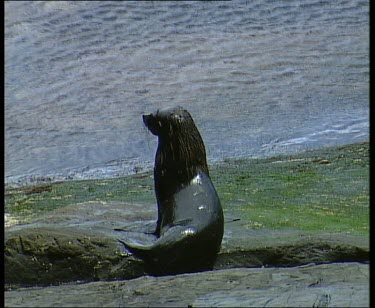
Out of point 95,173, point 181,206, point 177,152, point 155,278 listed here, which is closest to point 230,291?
point 155,278

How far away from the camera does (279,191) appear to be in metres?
6.81

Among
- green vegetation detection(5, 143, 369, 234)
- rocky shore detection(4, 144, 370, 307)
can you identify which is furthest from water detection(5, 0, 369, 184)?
rocky shore detection(4, 144, 370, 307)

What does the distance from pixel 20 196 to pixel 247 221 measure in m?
2.51

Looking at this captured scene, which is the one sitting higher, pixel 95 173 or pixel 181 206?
pixel 181 206

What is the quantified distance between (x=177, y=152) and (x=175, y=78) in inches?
208

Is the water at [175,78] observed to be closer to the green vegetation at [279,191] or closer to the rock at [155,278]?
the green vegetation at [279,191]

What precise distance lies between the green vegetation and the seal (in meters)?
0.80

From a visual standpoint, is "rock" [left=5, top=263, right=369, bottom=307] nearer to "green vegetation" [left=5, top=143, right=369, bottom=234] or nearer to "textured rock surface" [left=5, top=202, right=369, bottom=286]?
"textured rock surface" [left=5, top=202, right=369, bottom=286]

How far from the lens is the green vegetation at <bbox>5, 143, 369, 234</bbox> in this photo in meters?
5.80

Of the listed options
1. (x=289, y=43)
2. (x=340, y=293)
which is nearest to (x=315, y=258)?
(x=340, y=293)

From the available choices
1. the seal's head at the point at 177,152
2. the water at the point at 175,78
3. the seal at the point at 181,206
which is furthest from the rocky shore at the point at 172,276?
the water at the point at 175,78

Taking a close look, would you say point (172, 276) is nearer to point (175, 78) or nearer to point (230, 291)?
point (230, 291)

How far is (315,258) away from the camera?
15.4 ft

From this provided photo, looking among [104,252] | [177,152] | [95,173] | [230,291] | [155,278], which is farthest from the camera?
[95,173]
